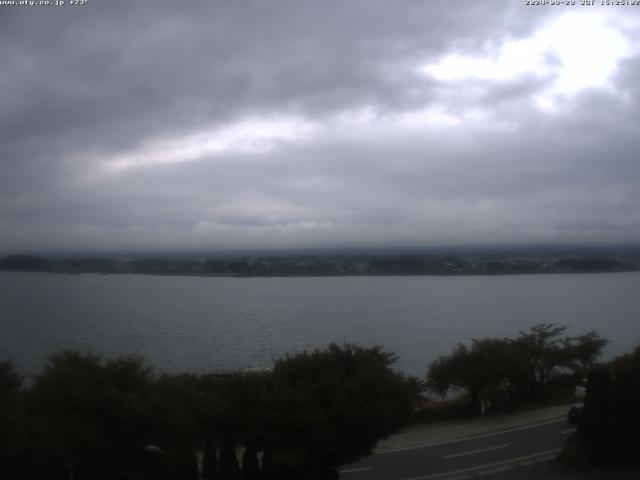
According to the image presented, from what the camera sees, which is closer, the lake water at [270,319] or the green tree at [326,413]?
the green tree at [326,413]

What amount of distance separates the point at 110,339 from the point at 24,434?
37.0 metres

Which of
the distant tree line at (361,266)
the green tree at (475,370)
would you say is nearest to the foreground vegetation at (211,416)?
the green tree at (475,370)

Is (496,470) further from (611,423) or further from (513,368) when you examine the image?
(513,368)

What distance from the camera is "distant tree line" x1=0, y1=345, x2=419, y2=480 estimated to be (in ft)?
40.5

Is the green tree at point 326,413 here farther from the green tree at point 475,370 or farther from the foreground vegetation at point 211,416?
the green tree at point 475,370

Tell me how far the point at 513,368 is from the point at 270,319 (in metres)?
35.5

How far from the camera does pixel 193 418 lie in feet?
45.7

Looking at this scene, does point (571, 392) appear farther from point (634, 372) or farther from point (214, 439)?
point (214, 439)

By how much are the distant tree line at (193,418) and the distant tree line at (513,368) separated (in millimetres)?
12953

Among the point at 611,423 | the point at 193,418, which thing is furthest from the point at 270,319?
the point at 193,418

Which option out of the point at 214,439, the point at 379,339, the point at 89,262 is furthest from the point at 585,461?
the point at 89,262

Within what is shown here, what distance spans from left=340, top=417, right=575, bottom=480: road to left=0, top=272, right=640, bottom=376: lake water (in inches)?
349

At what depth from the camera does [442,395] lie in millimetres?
29125

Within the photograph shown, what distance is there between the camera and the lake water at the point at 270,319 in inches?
1750
